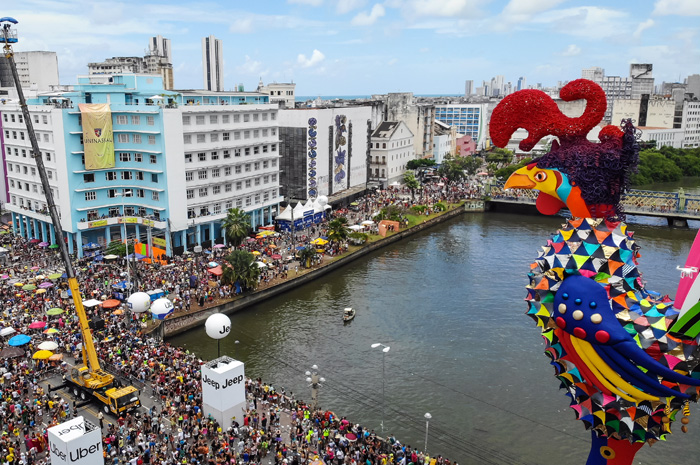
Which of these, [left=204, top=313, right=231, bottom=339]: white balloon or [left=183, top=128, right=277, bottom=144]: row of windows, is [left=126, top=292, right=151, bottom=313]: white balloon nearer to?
[left=204, top=313, right=231, bottom=339]: white balloon

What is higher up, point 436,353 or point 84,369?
point 84,369

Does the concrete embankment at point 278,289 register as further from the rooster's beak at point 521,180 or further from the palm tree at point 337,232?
the rooster's beak at point 521,180

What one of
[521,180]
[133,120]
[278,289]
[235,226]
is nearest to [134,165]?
[133,120]

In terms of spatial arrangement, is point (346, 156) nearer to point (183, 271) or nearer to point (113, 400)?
point (183, 271)

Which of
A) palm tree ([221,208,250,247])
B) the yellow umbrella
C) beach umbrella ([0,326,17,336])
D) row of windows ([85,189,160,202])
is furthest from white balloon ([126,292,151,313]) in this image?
row of windows ([85,189,160,202])

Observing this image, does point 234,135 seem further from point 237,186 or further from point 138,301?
point 138,301

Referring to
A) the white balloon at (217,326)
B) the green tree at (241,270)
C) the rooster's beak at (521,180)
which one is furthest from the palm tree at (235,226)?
the rooster's beak at (521,180)

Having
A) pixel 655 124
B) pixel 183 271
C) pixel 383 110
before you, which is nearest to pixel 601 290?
pixel 183 271
